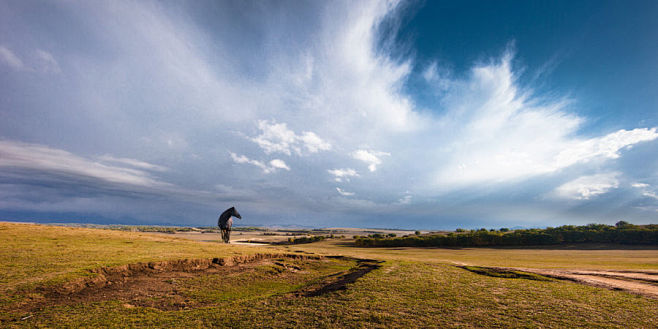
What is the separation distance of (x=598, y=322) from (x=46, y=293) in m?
20.6

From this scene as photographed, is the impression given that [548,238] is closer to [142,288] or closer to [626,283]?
[626,283]

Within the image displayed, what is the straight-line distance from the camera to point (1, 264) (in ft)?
41.5

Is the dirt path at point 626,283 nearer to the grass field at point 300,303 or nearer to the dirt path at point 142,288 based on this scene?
the grass field at point 300,303

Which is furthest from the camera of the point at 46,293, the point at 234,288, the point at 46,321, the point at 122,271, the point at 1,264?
the point at 122,271

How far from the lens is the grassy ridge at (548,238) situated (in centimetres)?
5288

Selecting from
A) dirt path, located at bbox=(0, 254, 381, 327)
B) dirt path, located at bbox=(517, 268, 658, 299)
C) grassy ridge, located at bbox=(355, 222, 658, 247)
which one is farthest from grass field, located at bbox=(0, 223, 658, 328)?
grassy ridge, located at bbox=(355, 222, 658, 247)

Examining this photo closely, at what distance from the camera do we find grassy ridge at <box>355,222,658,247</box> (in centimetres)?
5288

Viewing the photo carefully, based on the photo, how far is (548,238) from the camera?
5903 centimetres

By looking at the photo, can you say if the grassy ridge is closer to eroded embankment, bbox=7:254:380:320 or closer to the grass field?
eroded embankment, bbox=7:254:380:320

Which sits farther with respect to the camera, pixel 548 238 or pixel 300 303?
pixel 548 238

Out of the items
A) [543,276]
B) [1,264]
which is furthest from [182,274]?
[543,276]


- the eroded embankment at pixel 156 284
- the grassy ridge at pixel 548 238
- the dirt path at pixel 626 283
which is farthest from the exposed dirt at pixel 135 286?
the grassy ridge at pixel 548 238

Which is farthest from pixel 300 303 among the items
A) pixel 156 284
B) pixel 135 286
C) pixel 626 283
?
pixel 626 283

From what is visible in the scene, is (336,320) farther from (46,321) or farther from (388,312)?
(46,321)
